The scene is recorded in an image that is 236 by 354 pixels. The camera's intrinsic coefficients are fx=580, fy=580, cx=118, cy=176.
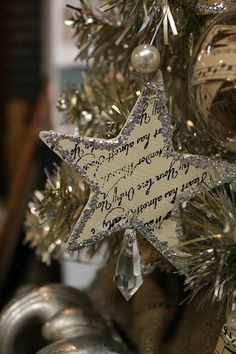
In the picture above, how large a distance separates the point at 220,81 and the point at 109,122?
0.37 feet

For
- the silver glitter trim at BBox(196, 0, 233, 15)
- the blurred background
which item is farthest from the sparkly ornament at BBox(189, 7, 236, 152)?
the blurred background

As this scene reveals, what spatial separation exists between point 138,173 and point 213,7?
0.14 metres

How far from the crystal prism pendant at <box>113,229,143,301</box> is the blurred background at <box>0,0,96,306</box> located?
28 centimetres

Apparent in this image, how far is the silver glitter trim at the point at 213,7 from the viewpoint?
45 cm

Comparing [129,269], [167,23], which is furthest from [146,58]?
[129,269]

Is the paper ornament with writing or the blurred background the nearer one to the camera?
the paper ornament with writing

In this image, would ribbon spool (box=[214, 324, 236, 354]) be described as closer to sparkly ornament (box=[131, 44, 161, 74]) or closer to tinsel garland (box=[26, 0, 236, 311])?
tinsel garland (box=[26, 0, 236, 311])

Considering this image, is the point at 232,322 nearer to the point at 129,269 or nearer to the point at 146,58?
the point at 129,269

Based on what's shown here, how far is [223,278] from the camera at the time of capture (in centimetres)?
43

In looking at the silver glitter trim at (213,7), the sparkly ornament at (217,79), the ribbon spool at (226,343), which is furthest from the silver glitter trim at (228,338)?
the silver glitter trim at (213,7)

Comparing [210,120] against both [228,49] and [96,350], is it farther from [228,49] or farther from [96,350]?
[96,350]

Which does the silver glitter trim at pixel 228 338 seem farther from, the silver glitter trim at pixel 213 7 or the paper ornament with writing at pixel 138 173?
the silver glitter trim at pixel 213 7

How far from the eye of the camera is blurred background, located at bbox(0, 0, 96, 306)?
985 millimetres

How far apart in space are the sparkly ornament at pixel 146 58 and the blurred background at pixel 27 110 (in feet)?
0.67
